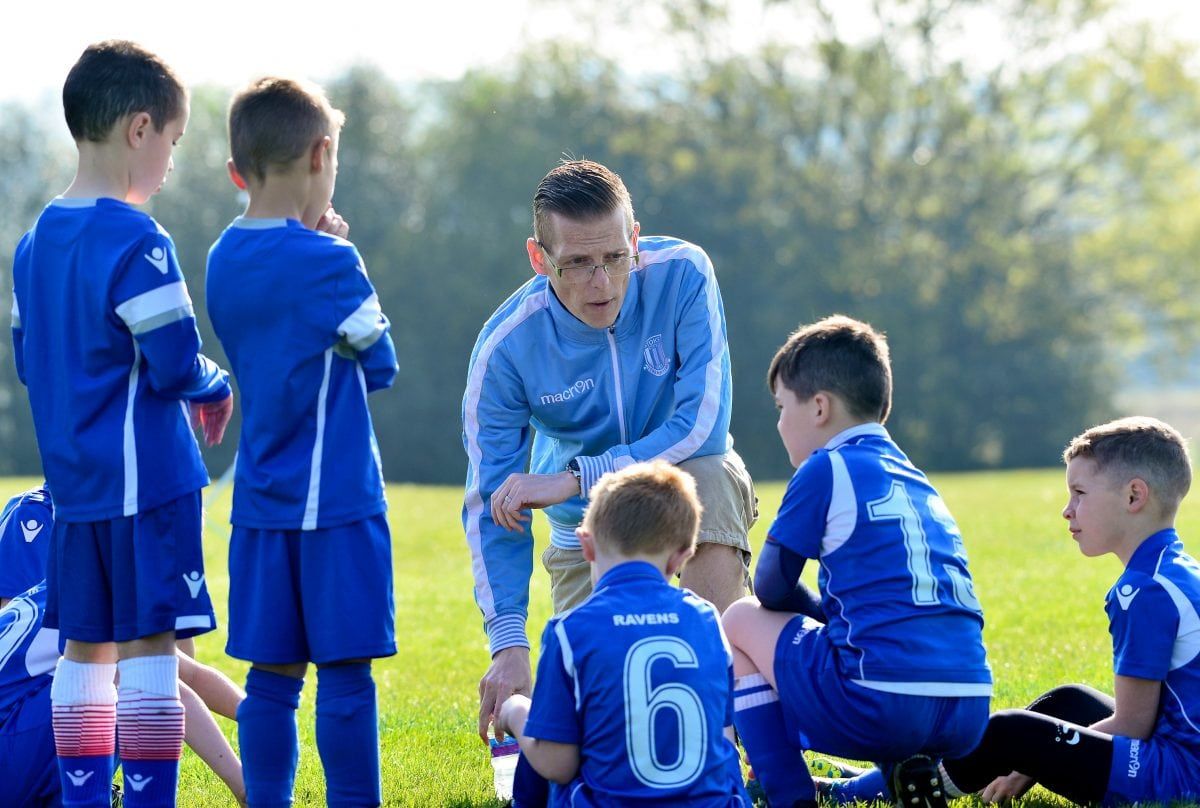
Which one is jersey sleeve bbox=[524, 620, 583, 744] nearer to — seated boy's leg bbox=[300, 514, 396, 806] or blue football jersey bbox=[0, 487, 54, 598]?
seated boy's leg bbox=[300, 514, 396, 806]

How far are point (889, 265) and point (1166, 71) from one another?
8801 mm

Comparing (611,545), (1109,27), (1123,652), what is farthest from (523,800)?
(1109,27)

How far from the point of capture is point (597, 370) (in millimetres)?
4957

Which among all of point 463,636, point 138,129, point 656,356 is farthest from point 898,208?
point 138,129

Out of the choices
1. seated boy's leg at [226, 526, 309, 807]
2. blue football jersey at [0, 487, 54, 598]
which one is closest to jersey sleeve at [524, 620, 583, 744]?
seated boy's leg at [226, 526, 309, 807]

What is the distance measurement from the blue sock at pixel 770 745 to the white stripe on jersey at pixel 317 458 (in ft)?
4.07

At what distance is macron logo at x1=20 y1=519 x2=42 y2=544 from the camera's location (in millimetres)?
4574

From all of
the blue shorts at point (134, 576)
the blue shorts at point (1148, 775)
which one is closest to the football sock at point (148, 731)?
the blue shorts at point (134, 576)

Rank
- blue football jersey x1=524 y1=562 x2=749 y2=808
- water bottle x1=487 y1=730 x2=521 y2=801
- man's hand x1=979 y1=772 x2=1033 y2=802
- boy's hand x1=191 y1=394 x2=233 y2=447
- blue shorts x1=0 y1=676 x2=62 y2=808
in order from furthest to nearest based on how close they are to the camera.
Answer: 1. water bottle x1=487 y1=730 x2=521 y2=801
2. man's hand x1=979 y1=772 x2=1033 y2=802
3. blue shorts x1=0 y1=676 x2=62 y2=808
4. boy's hand x1=191 y1=394 x2=233 y2=447
5. blue football jersey x1=524 y1=562 x2=749 y2=808

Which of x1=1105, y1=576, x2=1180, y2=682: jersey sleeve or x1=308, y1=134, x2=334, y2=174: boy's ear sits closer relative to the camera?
x1=308, y1=134, x2=334, y2=174: boy's ear

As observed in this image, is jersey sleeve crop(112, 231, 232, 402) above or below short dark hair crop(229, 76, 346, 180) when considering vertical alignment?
below

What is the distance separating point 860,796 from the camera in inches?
171

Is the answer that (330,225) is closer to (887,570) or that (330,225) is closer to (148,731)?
(148,731)

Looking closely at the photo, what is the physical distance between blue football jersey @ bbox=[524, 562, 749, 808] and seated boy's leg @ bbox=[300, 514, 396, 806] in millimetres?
452
